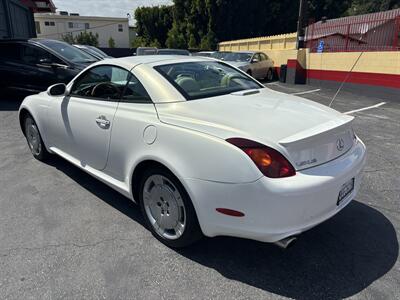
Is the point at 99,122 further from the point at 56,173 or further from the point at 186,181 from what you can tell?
the point at 56,173

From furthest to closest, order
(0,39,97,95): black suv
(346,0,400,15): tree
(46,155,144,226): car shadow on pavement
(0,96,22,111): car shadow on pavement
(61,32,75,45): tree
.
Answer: (61,32,75,45): tree, (346,0,400,15): tree, (0,96,22,111): car shadow on pavement, (0,39,97,95): black suv, (46,155,144,226): car shadow on pavement

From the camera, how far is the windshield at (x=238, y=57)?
52.3ft

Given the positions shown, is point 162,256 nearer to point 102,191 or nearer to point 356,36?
point 102,191

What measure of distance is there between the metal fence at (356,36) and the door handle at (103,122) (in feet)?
34.8

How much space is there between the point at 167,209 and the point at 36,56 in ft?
24.9

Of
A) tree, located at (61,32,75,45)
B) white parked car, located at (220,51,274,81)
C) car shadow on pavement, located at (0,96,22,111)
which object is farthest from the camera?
tree, located at (61,32,75,45)

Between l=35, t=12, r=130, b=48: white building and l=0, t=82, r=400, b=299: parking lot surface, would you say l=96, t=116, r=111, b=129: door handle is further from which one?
l=35, t=12, r=130, b=48: white building

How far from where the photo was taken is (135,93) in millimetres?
3133

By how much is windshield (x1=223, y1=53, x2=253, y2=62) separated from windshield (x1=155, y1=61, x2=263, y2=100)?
12544 mm

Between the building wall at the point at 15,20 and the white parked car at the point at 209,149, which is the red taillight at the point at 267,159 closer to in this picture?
the white parked car at the point at 209,149

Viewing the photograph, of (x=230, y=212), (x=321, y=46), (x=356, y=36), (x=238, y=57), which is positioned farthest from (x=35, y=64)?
(x=356, y=36)

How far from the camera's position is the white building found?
60750 millimetres

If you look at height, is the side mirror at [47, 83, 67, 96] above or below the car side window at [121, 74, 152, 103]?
below

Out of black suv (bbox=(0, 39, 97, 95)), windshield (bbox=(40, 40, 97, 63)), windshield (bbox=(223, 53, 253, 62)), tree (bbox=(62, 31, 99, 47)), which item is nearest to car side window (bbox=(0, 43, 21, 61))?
black suv (bbox=(0, 39, 97, 95))
